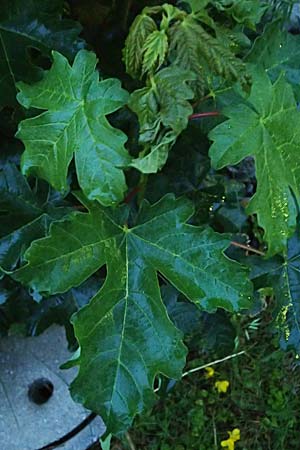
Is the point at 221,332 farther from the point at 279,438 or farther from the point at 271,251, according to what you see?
the point at 279,438

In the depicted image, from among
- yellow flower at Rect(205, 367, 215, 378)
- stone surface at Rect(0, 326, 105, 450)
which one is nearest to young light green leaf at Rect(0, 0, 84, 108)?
stone surface at Rect(0, 326, 105, 450)

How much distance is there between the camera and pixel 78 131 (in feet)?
3.99

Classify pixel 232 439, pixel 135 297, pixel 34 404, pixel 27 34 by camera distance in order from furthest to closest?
pixel 232 439
pixel 34 404
pixel 27 34
pixel 135 297

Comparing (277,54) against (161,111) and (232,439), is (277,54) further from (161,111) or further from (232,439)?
(232,439)

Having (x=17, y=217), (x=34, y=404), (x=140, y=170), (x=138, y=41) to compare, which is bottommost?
(x=34, y=404)

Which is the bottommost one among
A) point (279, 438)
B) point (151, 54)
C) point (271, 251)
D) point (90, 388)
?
point (279, 438)

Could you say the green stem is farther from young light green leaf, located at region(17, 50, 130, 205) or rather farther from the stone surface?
the stone surface

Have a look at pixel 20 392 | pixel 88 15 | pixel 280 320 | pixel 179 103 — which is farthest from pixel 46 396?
pixel 179 103

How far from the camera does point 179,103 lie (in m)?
1.16

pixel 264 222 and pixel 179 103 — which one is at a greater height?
pixel 179 103

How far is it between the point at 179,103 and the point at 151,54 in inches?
3.0

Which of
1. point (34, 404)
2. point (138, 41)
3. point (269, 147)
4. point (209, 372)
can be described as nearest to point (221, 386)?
point (209, 372)

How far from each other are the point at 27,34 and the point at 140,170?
37cm

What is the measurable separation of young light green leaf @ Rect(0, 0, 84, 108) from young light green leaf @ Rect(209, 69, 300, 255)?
13.3 inches
